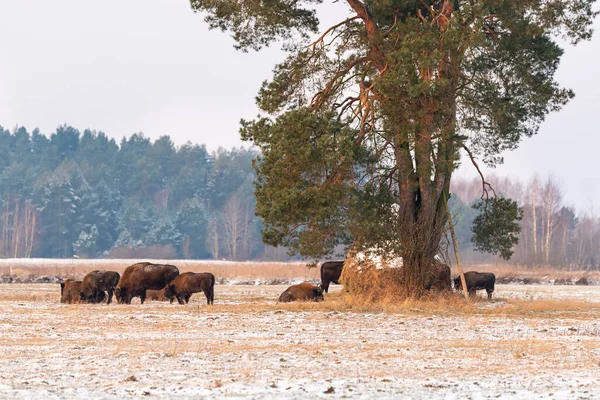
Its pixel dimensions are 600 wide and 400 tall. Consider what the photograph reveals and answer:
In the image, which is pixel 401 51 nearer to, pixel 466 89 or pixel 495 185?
pixel 466 89

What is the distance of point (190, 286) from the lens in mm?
30078

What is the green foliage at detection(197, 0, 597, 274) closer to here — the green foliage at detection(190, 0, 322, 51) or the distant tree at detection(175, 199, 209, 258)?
the green foliage at detection(190, 0, 322, 51)

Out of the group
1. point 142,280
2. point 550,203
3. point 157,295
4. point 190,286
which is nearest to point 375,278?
point 190,286

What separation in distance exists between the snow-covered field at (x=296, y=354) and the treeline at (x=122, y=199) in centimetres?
10076

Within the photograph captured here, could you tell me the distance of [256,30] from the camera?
30969 mm

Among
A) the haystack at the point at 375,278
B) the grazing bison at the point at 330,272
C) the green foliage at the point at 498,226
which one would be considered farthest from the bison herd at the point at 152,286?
the grazing bison at the point at 330,272

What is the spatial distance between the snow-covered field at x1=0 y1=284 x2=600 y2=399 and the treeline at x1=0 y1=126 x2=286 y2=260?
10076cm

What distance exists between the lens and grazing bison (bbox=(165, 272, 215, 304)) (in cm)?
2984

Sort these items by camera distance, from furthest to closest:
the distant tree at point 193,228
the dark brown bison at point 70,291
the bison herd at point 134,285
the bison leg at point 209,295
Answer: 1. the distant tree at point 193,228
2. the dark brown bison at point 70,291
3. the bison herd at point 134,285
4. the bison leg at point 209,295

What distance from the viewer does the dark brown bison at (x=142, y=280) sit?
30797 millimetres

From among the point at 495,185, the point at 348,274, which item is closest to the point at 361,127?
the point at 348,274

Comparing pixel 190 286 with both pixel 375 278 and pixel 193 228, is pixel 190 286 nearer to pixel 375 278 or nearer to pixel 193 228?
pixel 375 278

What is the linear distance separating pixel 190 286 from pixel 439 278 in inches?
303

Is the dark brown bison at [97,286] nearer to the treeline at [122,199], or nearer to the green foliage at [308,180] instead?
the green foliage at [308,180]
